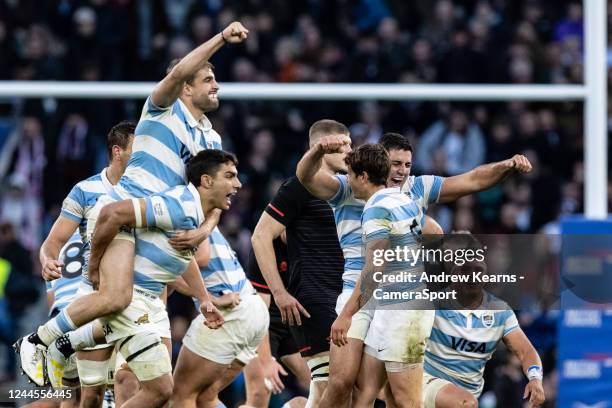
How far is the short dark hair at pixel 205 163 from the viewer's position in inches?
325

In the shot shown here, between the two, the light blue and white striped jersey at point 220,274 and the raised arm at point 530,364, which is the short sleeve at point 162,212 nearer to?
the light blue and white striped jersey at point 220,274

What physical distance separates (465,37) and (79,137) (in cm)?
458

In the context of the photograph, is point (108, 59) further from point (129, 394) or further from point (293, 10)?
point (129, 394)

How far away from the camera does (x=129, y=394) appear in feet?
31.1

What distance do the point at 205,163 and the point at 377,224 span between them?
41.4 inches

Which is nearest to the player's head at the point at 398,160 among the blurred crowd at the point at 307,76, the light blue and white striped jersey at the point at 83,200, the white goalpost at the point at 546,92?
the light blue and white striped jersey at the point at 83,200

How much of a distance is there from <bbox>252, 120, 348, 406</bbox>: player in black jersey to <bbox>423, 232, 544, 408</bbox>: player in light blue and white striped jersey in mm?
727

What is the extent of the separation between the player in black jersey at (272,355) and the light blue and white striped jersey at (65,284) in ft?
4.56

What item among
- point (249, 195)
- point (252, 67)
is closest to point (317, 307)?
point (249, 195)

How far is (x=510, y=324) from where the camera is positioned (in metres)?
9.21

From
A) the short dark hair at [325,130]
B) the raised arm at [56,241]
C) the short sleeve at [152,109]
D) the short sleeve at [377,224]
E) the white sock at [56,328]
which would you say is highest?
the short sleeve at [152,109]

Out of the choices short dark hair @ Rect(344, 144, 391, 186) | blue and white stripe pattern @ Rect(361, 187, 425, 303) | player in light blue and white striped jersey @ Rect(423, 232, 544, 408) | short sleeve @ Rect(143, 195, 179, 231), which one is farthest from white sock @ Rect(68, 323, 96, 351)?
player in light blue and white striped jersey @ Rect(423, 232, 544, 408)

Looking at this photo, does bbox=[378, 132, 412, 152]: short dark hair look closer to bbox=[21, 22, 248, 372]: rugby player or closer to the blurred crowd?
bbox=[21, 22, 248, 372]: rugby player

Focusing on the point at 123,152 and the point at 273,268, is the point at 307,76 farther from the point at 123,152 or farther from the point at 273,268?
the point at 273,268
